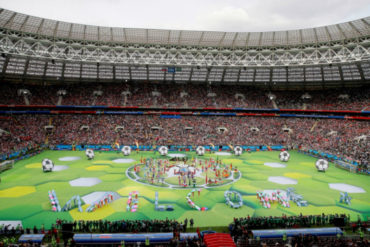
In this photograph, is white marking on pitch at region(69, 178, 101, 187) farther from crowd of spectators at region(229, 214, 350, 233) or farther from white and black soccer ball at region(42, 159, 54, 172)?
crowd of spectators at region(229, 214, 350, 233)

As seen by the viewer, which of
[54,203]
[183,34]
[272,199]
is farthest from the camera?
[183,34]

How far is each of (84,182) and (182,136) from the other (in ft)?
92.7

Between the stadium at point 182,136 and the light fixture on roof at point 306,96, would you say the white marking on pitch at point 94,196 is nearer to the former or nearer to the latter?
the stadium at point 182,136

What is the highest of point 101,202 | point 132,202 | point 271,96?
point 271,96

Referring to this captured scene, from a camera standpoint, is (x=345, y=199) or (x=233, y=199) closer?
(x=345, y=199)

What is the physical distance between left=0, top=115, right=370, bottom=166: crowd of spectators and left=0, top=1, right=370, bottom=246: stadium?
0.41 metres

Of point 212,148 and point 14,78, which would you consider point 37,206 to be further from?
point 14,78

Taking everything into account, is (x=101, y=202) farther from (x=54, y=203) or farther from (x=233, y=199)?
(x=233, y=199)

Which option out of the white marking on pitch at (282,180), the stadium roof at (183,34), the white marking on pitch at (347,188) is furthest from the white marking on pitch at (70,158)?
the white marking on pitch at (347,188)

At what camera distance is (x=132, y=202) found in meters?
23.4

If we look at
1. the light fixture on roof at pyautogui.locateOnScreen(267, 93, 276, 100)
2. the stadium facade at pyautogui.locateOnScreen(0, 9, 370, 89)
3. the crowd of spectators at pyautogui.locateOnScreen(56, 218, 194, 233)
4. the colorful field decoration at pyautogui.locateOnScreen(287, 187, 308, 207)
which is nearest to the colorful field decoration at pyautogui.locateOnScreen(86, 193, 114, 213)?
the crowd of spectators at pyautogui.locateOnScreen(56, 218, 194, 233)

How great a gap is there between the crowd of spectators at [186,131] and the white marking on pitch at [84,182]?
20.6 meters

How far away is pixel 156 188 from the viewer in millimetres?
27500

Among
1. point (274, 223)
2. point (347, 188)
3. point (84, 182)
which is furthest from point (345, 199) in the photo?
point (84, 182)
